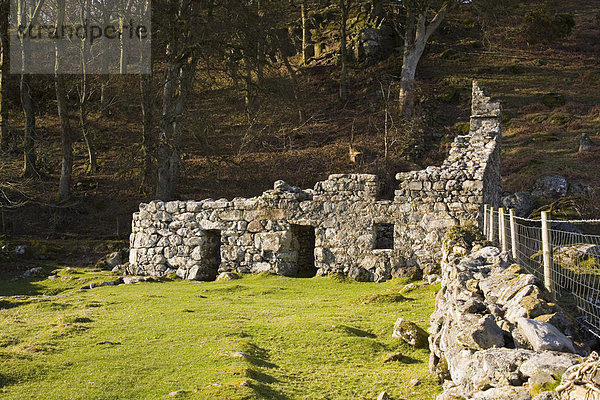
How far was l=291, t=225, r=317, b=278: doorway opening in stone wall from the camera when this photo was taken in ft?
55.9

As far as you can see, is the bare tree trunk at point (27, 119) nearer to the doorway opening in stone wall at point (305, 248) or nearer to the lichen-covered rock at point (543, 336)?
the doorway opening in stone wall at point (305, 248)

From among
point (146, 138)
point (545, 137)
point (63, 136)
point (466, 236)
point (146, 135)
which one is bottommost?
point (466, 236)

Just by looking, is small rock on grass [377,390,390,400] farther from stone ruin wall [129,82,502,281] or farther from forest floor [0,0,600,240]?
forest floor [0,0,600,240]

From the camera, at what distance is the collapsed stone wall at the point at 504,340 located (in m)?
3.69

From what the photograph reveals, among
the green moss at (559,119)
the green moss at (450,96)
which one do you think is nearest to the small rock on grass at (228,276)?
the green moss at (559,119)

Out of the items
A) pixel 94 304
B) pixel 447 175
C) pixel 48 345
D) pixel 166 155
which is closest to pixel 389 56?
pixel 166 155

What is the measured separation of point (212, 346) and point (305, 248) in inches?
370

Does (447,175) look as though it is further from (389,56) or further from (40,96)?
(40,96)

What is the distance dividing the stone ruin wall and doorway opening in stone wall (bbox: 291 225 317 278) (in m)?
0.03

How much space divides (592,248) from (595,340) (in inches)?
174

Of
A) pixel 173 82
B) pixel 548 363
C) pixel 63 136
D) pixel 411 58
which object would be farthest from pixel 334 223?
pixel 411 58

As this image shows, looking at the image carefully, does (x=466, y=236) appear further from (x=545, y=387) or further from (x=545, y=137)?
(x=545, y=137)

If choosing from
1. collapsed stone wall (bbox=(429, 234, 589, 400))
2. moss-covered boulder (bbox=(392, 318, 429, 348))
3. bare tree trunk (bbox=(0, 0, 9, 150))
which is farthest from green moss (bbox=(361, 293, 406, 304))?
bare tree trunk (bbox=(0, 0, 9, 150))

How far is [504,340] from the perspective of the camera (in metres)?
4.54
